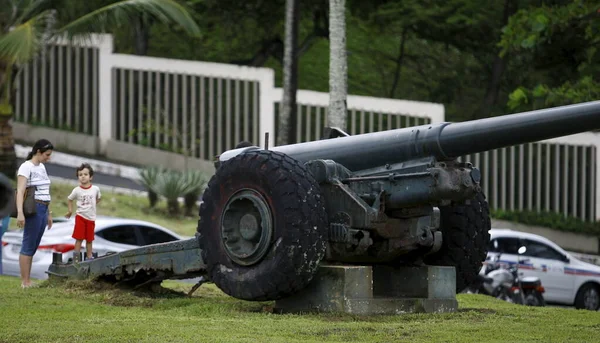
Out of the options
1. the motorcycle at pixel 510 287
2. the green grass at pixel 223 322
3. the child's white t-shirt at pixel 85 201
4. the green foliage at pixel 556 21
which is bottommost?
the motorcycle at pixel 510 287

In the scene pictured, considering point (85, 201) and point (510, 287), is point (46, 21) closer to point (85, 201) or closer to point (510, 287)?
point (510, 287)

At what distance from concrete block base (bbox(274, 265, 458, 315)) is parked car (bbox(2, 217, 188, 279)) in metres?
6.61

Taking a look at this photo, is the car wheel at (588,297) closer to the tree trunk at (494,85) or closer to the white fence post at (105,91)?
the tree trunk at (494,85)

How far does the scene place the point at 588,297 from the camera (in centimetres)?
2262

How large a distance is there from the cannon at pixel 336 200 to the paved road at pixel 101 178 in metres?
17.3

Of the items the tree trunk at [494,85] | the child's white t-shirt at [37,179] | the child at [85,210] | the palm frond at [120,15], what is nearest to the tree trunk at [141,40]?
the palm frond at [120,15]

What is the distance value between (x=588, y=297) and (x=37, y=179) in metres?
12.1

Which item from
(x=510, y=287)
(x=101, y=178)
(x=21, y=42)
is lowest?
(x=510, y=287)

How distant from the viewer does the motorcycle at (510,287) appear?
64.0ft

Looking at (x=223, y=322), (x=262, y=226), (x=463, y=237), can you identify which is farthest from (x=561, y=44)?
(x=223, y=322)

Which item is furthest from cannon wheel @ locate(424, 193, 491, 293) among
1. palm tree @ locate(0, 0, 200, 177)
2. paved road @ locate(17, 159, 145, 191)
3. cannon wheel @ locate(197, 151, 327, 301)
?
paved road @ locate(17, 159, 145, 191)

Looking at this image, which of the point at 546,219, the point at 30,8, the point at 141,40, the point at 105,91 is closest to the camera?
the point at 30,8

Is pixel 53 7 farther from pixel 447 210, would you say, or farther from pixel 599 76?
pixel 447 210

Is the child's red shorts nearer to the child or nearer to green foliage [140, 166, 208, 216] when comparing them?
the child
